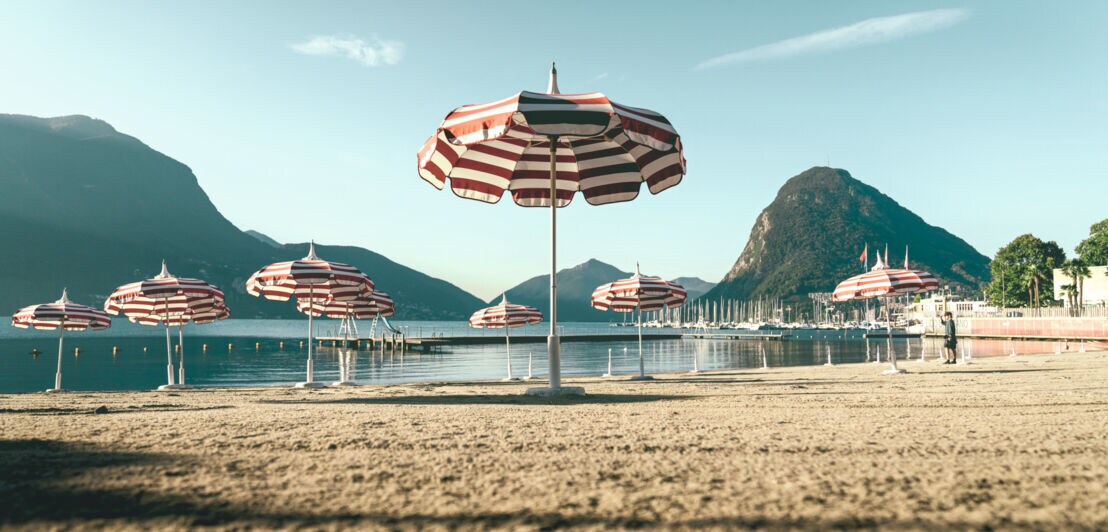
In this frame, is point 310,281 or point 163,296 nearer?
point 310,281

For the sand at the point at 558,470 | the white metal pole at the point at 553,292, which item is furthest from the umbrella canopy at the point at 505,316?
the sand at the point at 558,470

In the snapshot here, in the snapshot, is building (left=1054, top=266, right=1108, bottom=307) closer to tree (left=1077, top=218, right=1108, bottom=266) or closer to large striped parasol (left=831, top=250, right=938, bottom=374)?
tree (left=1077, top=218, right=1108, bottom=266)

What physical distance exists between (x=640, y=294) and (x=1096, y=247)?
7921cm

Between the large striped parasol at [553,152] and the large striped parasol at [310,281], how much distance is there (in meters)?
6.44

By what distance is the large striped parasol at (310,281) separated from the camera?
13.8 meters

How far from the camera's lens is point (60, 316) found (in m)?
18.2

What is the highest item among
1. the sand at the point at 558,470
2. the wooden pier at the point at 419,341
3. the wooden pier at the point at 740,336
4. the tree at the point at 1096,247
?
the tree at the point at 1096,247

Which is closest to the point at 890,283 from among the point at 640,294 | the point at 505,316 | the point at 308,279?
the point at 640,294

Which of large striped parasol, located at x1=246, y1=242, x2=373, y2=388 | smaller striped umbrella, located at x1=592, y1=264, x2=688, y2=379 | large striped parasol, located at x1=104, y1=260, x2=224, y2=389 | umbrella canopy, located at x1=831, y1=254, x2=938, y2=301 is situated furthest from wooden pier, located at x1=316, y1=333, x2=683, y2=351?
umbrella canopy, located at x1=831, y1=254, x2=938, y2=301

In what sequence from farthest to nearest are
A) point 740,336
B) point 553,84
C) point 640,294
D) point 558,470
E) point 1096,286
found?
point 740,336
point 1096,286
point 640,294
point 553,84
point 558,470

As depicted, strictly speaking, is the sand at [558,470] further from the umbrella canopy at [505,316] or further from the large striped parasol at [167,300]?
the umbrella canopy at [505,316]

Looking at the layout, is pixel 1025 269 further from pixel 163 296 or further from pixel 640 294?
pixel 163 296

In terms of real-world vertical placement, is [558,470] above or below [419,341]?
above

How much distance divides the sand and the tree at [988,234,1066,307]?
93.6 metres
